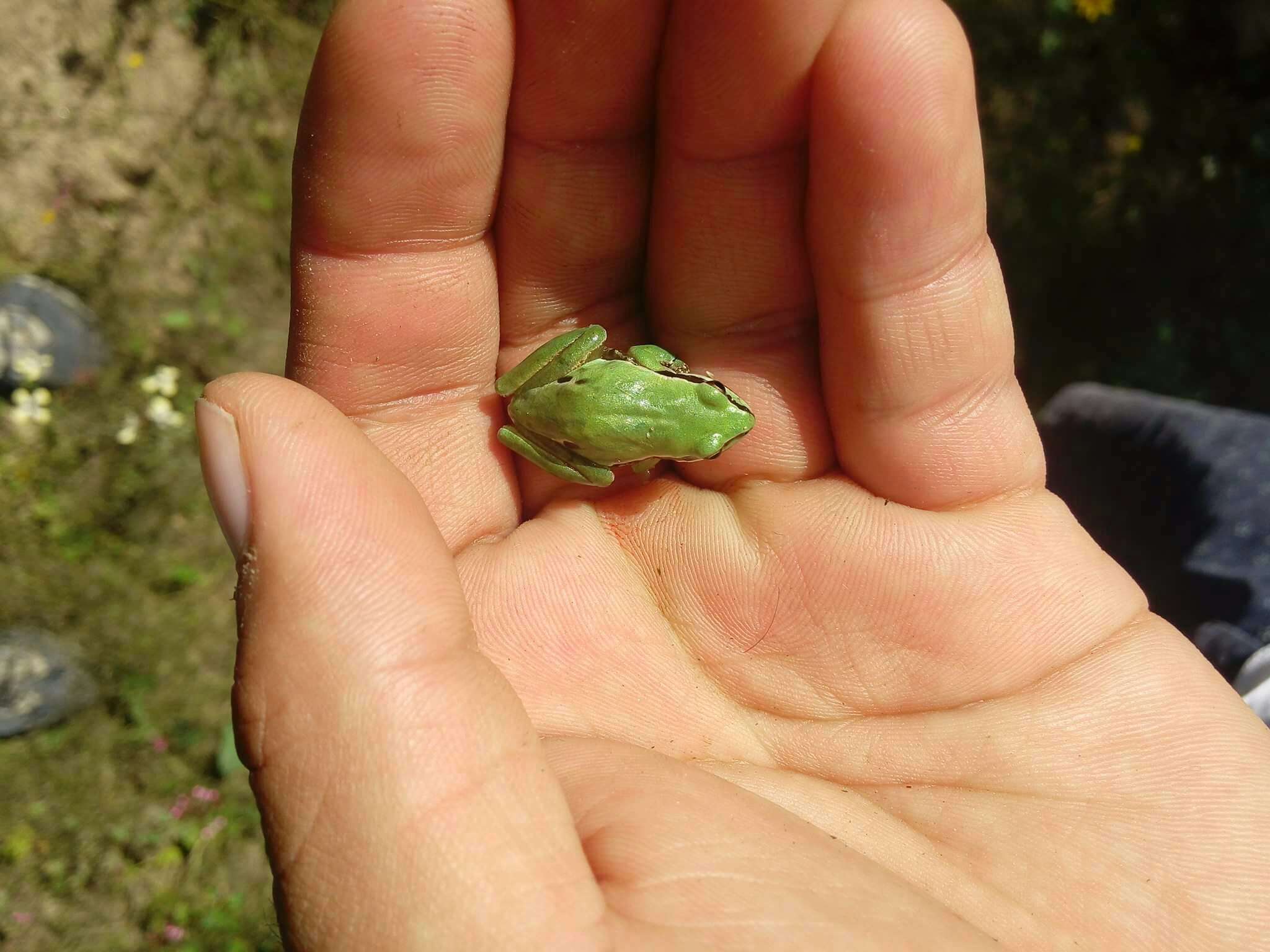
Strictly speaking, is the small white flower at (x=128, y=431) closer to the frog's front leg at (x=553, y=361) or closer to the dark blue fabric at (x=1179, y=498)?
the frog's front leg at (x=553, y=361)

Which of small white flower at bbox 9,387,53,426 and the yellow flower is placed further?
the yellow flower

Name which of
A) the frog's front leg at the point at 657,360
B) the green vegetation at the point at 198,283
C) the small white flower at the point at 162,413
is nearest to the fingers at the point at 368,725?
the frog's front leg at the point at 657,360

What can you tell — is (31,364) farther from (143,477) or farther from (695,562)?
(695,562)

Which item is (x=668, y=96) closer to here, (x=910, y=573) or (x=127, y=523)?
(x=910, y=573)

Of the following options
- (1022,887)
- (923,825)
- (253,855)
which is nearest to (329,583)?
(923,825)

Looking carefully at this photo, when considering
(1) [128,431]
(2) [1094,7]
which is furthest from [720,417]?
(2) [1094,7]

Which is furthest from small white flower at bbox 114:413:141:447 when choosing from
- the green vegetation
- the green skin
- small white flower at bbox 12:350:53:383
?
the green skin

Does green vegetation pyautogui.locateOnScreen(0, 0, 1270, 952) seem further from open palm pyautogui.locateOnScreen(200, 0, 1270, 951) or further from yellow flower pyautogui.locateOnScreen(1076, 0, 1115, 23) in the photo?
open palm pyautogui.locateOnScreen(200, 0, 1270, 951)
